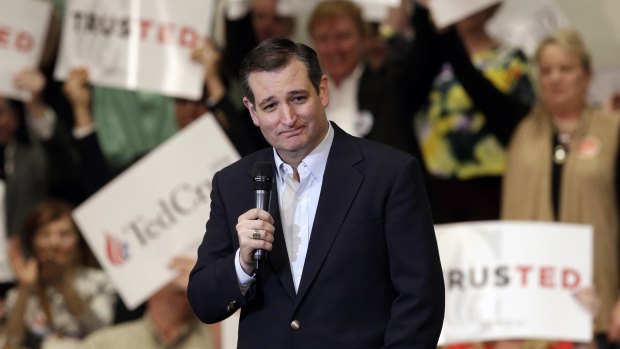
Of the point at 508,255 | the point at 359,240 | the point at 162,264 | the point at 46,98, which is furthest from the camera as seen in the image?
the point at 46,98

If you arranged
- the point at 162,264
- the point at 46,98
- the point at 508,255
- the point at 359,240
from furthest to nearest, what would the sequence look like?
the point at 46,98 < the point at 162,264 < the point at 508,255 < the point at 359,240

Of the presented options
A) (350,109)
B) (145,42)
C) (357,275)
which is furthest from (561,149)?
(357,275)

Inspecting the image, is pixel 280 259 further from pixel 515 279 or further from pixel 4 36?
pixel 4 36

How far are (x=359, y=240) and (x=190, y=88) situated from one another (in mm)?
3424

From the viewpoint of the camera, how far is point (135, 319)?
5488mm

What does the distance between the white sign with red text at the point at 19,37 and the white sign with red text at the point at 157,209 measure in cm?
80

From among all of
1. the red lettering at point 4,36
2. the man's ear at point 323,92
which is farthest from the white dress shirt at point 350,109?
the man's ear at point 323,92

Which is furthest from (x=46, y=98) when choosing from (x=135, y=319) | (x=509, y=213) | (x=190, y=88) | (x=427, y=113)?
(x=509, y=213)

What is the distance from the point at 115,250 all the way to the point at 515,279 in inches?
78.2

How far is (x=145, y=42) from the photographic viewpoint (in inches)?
219

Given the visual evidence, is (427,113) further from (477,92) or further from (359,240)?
(359,240)

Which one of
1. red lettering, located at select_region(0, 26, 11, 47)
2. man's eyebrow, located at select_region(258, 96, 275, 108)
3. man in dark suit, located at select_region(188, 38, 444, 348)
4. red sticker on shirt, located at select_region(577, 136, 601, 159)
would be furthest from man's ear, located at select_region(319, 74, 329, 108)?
red lettering, located at select_region(0, 26, 11, 47)

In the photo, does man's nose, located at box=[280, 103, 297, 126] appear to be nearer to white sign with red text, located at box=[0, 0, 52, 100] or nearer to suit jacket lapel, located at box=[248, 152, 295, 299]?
suit jacket lapel, located at box=[248, 152, 295, 299]

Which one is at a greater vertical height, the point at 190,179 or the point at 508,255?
the point at 190,179
